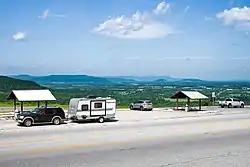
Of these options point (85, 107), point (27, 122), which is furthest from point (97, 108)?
point (27, 122)

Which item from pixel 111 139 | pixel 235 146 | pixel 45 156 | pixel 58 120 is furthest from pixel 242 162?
pixel 58 120

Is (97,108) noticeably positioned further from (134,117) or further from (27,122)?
(134,117)

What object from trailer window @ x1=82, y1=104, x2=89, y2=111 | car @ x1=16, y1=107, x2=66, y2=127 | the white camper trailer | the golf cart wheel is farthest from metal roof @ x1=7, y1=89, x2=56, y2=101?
the golf cart wheel

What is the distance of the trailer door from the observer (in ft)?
117

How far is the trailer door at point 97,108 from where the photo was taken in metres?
35.8

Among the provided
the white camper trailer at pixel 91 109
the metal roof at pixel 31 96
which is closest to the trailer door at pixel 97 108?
the white camper trailer at pixel 91 109

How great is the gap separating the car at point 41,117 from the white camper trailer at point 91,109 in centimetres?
170

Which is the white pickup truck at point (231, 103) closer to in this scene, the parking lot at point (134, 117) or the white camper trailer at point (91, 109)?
the parking lot at point (134, 117)

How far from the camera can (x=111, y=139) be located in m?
23.5

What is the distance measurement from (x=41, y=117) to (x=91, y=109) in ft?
15.6

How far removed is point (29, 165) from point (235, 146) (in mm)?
10869

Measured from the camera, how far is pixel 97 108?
3609 cm

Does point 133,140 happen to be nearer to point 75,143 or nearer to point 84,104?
point 75,143

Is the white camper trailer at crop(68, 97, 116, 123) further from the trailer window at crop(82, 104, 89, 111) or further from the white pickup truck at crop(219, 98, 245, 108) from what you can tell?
the white pickup truck at crop(219, 98, 245, 108)
